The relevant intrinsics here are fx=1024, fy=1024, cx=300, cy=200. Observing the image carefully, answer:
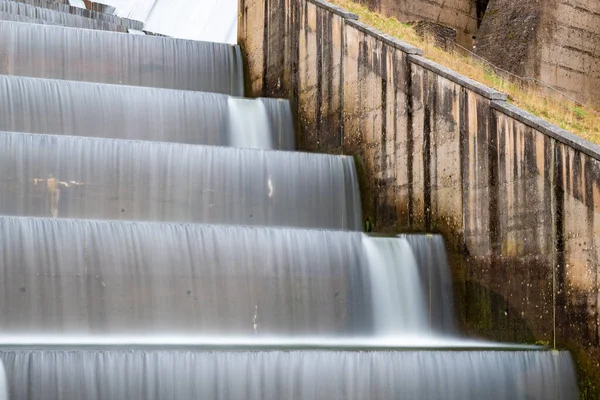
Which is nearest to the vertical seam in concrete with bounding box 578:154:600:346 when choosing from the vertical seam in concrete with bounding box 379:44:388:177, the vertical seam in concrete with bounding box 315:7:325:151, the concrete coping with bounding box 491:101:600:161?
the concrete coping with bounding box 491:101:600:161

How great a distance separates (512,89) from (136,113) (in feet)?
19.7

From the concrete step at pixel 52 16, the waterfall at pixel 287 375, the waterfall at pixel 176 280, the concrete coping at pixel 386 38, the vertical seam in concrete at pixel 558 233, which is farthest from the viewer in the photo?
the concrete step at pixel 52 16

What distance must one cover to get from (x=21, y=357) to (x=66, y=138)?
575 cm

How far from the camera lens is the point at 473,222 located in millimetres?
13516

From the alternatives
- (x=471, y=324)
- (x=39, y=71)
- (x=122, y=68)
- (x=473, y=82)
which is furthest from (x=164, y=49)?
(x=471, y=324)

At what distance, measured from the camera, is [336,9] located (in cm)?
1730

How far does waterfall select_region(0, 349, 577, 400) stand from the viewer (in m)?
9.00

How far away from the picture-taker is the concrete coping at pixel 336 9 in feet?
55.9

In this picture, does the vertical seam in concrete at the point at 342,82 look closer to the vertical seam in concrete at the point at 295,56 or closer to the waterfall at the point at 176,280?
the vertical seam in concrete at the point at 295,56

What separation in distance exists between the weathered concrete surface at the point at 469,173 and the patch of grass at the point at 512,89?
79 centimetres

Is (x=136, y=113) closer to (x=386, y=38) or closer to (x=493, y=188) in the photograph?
(x=386, y=38)

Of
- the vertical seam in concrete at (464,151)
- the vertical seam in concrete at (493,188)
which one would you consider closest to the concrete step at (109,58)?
the vertical seam in concrete at (464,151)

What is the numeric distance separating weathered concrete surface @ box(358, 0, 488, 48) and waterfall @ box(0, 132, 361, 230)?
7110mm

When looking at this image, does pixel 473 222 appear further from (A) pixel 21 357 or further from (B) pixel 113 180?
(A) pixel 21 357
